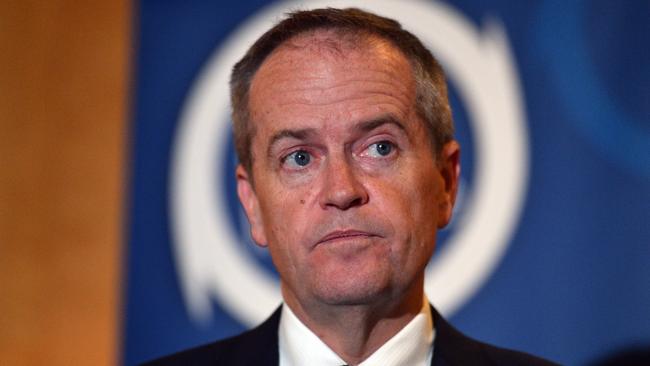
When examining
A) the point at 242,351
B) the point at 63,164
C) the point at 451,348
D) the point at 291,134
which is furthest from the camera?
the point at 63,164

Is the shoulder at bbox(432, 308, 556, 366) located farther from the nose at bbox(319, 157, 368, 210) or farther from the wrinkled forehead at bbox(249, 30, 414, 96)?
the wrinkled forehead at bbox(249, 30, 414, 96)

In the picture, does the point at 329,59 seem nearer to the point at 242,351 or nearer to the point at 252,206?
the point at 252,206

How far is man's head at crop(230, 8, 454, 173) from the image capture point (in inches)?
88.6

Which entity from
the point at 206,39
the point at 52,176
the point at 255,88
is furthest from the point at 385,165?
the point at 52,176

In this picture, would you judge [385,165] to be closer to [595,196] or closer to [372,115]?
[372,115]

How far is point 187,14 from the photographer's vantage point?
3355 mm

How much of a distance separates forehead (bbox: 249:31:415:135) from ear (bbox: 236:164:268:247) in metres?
0.16

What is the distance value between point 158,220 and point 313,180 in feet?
4.31

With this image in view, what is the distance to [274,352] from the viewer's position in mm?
2320

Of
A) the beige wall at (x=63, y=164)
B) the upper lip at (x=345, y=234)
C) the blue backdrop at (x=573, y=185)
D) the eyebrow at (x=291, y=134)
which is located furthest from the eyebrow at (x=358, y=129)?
the beige wall at (x=63, y=164)

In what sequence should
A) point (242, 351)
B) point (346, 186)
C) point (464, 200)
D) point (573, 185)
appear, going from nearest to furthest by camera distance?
point (346, 186), point (242, 351), point (573, 185), point (464, 200)

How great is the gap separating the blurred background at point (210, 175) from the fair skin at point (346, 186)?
0.71 m

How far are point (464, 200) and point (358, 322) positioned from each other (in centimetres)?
94

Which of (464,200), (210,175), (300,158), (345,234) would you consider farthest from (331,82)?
(210,175)
